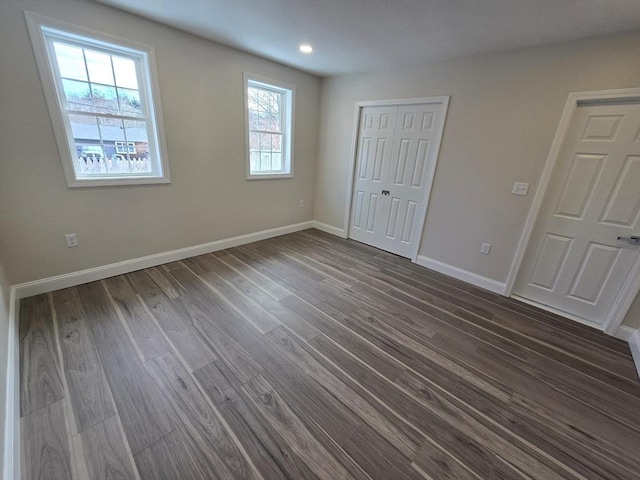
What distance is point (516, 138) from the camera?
8.45 feet

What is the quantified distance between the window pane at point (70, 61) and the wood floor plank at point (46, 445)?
2.57 metres

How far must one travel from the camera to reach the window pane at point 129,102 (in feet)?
8.17

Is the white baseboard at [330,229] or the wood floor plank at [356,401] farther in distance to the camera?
the white baseboard at [330,229]

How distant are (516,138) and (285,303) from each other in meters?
2.85

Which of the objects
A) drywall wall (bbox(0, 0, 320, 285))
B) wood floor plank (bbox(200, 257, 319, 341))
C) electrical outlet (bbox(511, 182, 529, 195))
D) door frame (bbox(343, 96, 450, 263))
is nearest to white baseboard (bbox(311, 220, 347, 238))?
door frame (bbox(343, 96, 450, 263))

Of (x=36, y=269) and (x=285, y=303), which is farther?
(x=285, y=303)

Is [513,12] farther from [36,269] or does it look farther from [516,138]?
[36,269]

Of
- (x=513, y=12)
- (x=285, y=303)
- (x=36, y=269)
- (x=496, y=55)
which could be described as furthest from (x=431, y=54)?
(x=36, y=269)

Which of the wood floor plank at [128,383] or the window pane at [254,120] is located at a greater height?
the window pane at [254,120]

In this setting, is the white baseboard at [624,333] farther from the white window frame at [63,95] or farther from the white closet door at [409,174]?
the white window frame at [63,95]

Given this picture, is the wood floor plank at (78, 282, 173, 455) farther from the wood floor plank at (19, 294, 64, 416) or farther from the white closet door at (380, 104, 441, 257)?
the white closet door at (380, 104, 441, 257)

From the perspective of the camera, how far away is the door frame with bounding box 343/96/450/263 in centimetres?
303

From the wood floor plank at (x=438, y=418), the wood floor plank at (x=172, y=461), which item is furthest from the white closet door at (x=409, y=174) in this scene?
the wood floor plank at (x=172, y=461)

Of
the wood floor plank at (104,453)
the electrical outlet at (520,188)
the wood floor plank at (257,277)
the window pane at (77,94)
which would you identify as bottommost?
the wood floor plank at (104,453)
